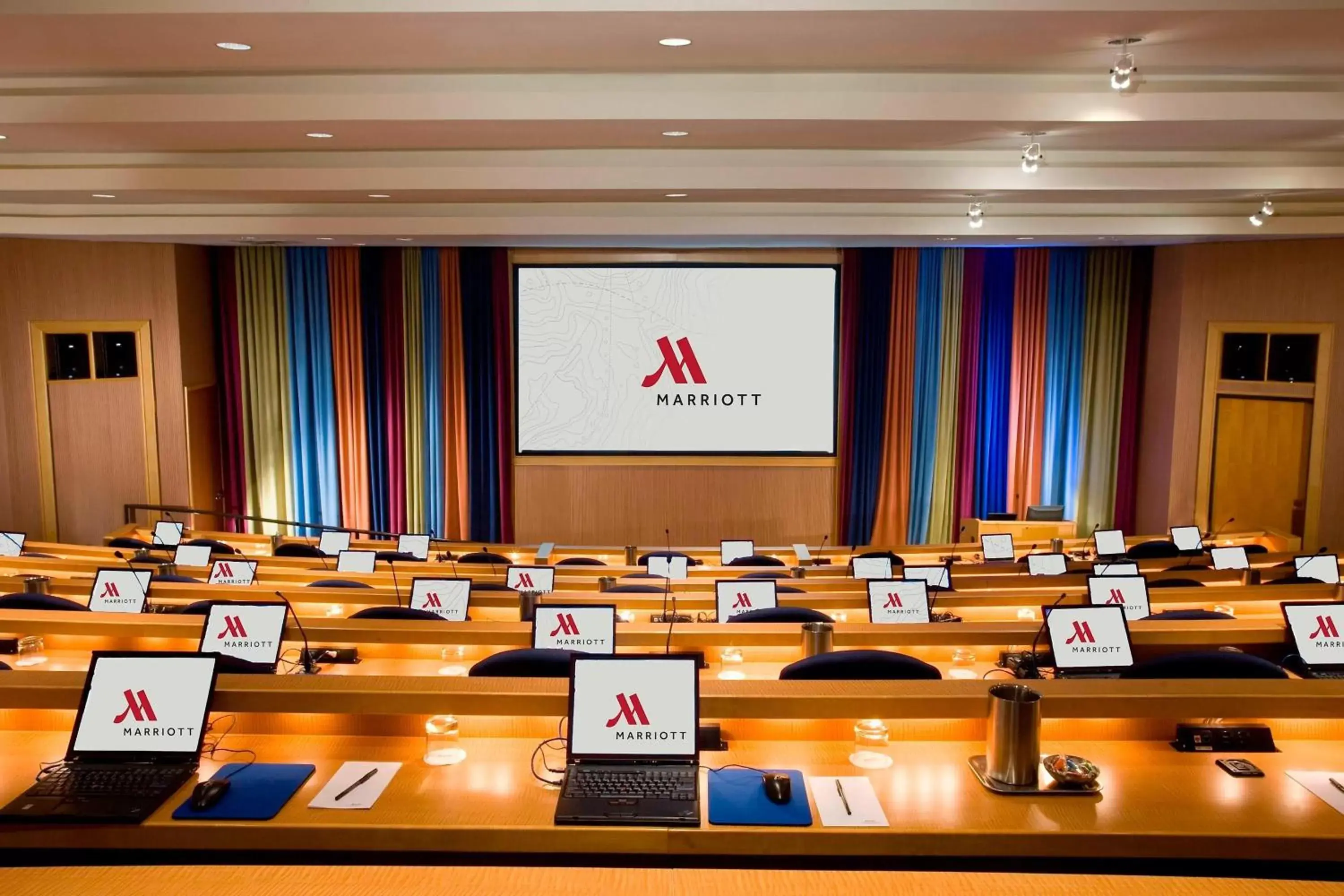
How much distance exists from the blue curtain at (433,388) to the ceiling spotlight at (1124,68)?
26.7 feet

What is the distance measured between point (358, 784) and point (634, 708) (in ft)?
2.55

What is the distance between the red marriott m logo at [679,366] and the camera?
11430mm

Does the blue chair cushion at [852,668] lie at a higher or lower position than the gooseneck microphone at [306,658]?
higher

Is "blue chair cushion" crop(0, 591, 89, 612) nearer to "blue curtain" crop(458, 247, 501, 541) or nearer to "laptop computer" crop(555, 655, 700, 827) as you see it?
"laptop computer" crop(555, 655, 700, 827)

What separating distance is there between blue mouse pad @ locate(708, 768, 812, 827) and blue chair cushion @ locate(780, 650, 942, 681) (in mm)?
760

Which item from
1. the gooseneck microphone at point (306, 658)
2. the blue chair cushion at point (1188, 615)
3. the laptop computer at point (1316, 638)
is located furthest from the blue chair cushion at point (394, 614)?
the laptop computer at point (1316, 638)

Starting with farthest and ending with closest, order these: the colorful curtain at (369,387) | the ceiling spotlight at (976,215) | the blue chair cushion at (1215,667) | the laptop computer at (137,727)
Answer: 1. the colorful curtain at (369,387)
2. the ceiling spotlight at (976,215)
3. the blue chair cushion at (1215,667)
4. the laptop computer at (137,727)

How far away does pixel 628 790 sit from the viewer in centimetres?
280

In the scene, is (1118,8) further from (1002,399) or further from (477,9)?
(1002,399)

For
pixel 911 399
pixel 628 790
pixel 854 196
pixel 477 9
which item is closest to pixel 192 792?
pixel 628 790

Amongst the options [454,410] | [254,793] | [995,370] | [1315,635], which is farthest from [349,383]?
[1315,635]

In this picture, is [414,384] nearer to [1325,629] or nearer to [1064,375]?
[1064,375]

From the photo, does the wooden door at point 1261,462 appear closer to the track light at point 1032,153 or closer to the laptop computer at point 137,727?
the track light at point 1032,153

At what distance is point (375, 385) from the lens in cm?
1159
